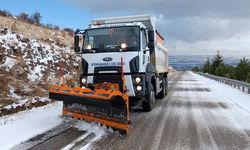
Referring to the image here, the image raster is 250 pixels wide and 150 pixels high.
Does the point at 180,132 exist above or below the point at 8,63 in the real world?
below

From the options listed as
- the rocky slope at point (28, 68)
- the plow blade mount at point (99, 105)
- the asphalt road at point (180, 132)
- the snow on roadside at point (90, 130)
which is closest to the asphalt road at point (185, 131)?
the asphalt road at point (180, 132)

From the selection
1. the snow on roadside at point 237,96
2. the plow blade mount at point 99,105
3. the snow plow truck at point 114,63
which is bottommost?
the snow on roadside at point 237,96

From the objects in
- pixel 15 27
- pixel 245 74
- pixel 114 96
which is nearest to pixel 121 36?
pixel 114 96

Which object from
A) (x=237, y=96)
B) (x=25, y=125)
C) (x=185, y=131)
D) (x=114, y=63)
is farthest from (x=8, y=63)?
(x=237, y=96)

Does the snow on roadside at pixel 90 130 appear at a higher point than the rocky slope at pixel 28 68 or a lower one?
lower

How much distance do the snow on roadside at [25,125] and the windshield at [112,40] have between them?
2389 mm

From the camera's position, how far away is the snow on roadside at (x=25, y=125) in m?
6.90

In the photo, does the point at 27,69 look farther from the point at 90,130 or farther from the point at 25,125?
the point at 90,130

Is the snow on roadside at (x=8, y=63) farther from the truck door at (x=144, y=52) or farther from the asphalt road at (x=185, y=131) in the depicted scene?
the truck door at (x=144, y=52)

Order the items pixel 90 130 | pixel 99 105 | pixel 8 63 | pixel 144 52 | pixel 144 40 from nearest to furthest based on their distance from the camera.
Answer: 1. pixel 99 105
2. pixel 90 130
3. pixel 144 52
4. pixel 144 40
5. pixel 8 63

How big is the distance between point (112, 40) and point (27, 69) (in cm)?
805

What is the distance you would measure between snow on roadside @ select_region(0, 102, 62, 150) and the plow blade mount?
0.76 meters

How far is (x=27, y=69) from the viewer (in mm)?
16781

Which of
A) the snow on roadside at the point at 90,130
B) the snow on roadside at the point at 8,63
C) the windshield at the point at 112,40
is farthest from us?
the snow on roadside at the point at 8,63
